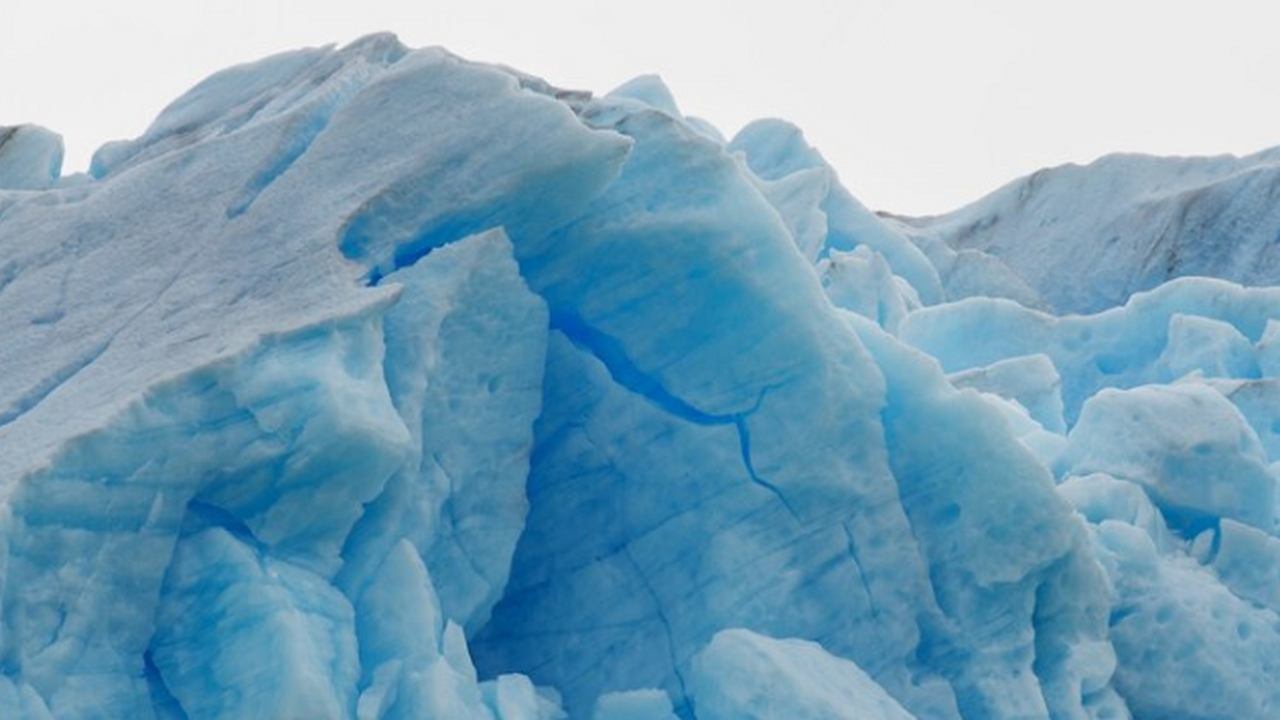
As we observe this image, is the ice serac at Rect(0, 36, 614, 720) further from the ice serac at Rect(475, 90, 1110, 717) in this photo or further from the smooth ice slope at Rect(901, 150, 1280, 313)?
the smooth ice slope at Rect(901, 150, 1280, 313)

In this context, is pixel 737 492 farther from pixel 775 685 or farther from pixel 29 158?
pixel 29 158

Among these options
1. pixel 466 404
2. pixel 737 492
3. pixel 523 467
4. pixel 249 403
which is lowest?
pixel 737 492

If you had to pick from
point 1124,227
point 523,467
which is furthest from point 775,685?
point 1124,227

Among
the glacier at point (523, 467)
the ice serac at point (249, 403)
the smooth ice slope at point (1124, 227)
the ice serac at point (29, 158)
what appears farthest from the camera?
the smooth ice slope at point (1124, 227)

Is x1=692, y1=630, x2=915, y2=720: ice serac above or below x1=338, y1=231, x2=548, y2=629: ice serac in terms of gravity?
below

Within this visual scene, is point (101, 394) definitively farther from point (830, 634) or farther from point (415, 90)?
point (830, 634)

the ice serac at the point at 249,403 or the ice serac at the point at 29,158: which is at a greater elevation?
the ice serac at the point at 249,403

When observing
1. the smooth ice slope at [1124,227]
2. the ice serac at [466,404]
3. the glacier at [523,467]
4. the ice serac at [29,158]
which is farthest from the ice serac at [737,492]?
the smooth ice slope at [1124,227]

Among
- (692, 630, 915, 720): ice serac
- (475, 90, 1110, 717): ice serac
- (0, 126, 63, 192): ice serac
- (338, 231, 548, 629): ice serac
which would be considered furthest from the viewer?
(0, 126, 63, 192): ice serac

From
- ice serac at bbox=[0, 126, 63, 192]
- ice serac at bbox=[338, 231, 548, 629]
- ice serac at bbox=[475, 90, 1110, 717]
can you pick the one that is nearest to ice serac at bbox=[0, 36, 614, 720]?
ice serac at bbox=[338, 231, 548, 629]

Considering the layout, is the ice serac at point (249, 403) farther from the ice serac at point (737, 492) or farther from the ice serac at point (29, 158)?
the ice serac at point (29, 158)
